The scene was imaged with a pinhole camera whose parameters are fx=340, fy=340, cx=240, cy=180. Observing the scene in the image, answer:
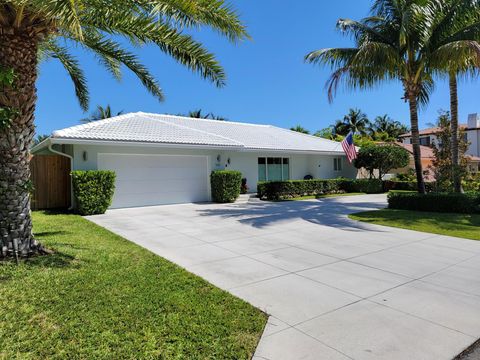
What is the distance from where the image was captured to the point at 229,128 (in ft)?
78.4

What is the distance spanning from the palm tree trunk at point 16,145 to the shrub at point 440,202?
42.8 ft

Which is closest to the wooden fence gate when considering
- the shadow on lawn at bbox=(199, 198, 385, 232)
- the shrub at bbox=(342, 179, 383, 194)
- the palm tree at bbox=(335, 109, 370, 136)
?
the shadow on lawn at bbox=(199, 198, 385, 232)

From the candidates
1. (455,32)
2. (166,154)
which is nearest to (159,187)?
(166,154)

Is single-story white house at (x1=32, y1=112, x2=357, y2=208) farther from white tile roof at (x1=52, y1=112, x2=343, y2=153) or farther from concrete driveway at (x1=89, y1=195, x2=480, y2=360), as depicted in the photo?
concrete driveway at (x1=89, y1=195, x2=480, y2=360)

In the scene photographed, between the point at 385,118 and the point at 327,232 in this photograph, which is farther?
the point at 385,118

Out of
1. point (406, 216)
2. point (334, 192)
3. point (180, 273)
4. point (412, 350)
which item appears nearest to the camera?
point (412, 350)

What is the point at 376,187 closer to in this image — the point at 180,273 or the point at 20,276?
the point at 180,273

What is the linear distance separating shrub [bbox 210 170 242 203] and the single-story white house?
568 mm

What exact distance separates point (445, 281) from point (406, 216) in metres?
7.08

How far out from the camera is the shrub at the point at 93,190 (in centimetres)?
1256

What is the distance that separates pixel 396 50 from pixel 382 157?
1163 centimetres

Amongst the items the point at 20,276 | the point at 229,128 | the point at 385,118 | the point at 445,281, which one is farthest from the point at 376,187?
the point at 385,118

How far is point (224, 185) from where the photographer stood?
54.9 ft

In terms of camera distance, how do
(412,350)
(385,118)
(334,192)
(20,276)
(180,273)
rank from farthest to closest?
(385,118) → (334,192) → (180,273) → (20,276) → (412,350)
